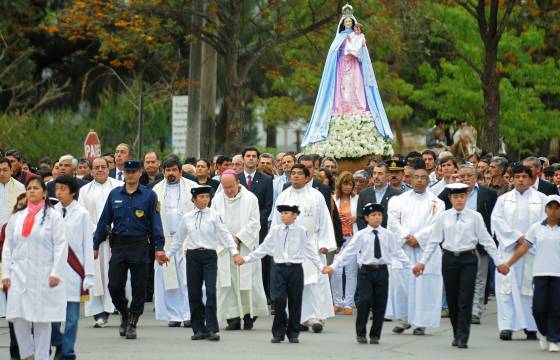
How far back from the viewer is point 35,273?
39.4 ft

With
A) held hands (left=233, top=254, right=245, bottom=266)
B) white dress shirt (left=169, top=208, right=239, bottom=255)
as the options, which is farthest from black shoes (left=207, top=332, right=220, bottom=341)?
white dress shirt (left=169, top=208, right=239, bottom=255)

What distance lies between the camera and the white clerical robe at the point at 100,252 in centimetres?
1625

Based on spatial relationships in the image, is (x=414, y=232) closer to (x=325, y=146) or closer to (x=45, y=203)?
(x=45, y=203)

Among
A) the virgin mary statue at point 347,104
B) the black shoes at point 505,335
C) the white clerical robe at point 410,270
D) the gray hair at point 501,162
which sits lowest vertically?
the black shoes at point 505,335

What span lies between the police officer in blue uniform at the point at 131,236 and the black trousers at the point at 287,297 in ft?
4.51

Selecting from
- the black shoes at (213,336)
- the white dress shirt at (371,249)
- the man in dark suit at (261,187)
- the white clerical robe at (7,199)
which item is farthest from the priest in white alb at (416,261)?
the white clerical robe at (7,199)

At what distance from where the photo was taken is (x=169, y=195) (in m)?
17.2

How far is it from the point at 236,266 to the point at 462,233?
307 cm

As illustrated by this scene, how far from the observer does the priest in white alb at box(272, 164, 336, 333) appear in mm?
15742

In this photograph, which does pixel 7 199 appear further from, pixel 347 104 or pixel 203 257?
pixel 347 104

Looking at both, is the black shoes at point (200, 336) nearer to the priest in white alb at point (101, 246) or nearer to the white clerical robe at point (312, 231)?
the white clerical robe at point (312, 231)

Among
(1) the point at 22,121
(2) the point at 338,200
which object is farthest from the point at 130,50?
(2) the point at 338,200

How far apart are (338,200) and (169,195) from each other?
8.73 ft

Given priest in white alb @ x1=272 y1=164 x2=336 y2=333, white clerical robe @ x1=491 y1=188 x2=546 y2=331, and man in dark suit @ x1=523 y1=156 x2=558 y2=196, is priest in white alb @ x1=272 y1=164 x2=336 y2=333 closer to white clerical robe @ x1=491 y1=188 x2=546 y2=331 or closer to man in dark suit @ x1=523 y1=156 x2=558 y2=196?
white clerical robe @ x1=491 y1=188 x2=546 y2=331
